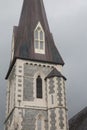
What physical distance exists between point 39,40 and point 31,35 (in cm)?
80

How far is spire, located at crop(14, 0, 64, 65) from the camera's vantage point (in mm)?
30516

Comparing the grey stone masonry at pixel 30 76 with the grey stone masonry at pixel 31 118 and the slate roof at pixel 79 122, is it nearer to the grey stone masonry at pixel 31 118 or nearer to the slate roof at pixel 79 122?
the grey stone masonry at pixel 31 118

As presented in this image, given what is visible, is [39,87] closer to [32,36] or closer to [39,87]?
[39,87]

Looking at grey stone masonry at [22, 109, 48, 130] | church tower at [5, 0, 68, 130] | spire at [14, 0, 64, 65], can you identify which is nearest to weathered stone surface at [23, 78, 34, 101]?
church tower at [5, 0, 68, 130]

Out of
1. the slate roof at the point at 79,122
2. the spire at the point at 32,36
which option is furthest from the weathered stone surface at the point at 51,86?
the slate roof at the point at 79,122

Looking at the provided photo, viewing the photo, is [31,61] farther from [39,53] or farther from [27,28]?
[27,28]

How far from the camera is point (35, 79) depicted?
29.3m

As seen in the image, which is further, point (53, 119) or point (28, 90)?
point (28, 90)

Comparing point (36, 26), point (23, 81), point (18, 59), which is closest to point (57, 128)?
point (23, 81)

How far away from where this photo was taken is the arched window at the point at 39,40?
103ft

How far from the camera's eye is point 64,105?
2783 cm

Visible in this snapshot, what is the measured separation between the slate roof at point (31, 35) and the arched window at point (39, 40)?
0.29 metres

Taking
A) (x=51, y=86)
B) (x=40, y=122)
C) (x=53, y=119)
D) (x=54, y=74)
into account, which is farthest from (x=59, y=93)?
(x=40, y=122)

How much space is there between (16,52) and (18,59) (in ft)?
2.75
